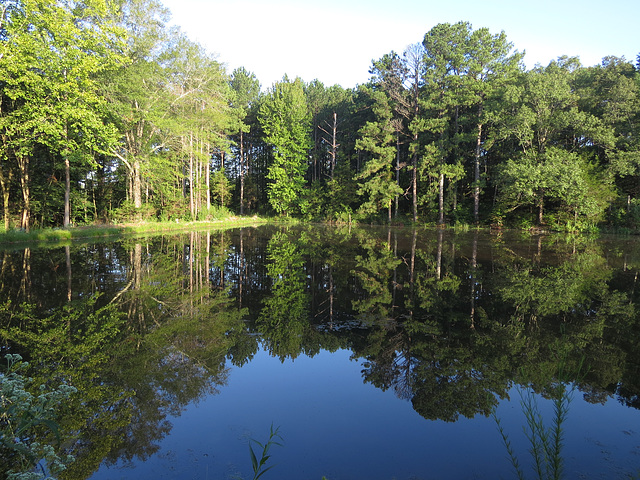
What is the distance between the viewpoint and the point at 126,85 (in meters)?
21.9

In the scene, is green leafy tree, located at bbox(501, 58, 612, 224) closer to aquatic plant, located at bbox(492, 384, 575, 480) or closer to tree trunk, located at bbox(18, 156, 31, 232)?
aquatic plant, located at bbox(492, 384, 575, 480)

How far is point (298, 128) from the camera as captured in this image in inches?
1706

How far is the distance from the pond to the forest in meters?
13.5

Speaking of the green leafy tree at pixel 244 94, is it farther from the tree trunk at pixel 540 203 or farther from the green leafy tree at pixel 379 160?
the tree trunk at pixel 540 203

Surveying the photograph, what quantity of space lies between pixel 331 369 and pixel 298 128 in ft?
137

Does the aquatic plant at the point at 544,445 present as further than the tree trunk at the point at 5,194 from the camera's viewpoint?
No

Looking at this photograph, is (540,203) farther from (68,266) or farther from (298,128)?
(68,266)

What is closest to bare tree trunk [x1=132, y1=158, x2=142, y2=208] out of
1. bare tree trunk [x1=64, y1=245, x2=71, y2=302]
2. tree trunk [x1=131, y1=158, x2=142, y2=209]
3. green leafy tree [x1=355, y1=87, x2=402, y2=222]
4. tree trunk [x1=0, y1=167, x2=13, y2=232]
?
tree trunk [x1=131, y1=158, x2=142, y2=209]

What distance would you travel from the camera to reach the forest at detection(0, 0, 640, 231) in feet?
58.4

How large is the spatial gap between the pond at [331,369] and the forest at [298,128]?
13.5 m

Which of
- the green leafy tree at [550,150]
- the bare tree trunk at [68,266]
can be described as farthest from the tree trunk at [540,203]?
the bare tree trunk at [68,266]

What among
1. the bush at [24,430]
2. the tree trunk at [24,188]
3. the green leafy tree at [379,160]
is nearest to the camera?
the bush at [24,430]

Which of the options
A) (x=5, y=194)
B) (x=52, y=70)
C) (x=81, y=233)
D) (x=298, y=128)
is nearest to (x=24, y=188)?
(x=5, y=194)

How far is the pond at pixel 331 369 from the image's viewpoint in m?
2.98
